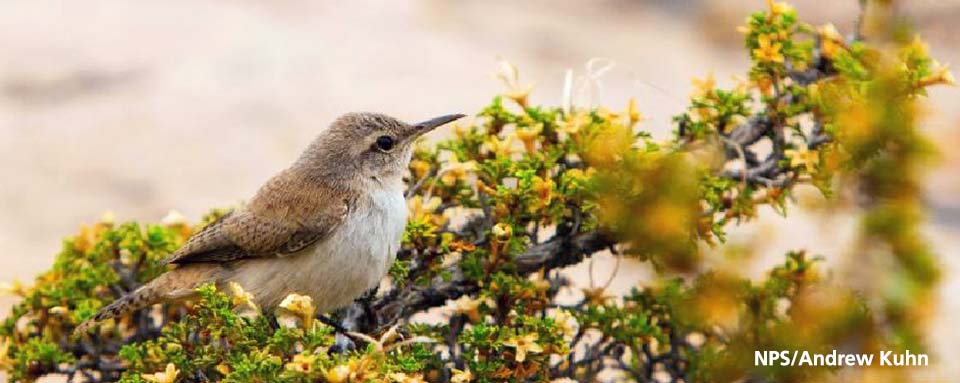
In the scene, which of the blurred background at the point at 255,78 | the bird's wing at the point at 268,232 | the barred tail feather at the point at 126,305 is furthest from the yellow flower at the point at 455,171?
the blurred background at the point at 255,78

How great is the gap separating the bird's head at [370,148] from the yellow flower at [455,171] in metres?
0.17

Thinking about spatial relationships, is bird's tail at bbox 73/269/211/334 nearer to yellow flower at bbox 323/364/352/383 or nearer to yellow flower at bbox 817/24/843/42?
yellow flower at bbox 323/364/352/383

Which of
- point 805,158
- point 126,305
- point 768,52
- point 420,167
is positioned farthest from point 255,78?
point 805,158

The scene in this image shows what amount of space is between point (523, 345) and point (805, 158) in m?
1.11

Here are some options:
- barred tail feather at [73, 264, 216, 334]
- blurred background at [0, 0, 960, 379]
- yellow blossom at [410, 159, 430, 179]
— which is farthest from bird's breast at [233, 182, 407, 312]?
blurred background at [0, 0, 960, 379]

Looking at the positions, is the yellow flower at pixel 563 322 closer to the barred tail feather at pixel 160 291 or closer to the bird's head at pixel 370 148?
the bird's head at pixel 370 148

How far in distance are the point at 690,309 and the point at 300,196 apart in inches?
95.1

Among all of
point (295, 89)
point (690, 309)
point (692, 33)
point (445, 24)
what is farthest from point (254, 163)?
point (690, 309)

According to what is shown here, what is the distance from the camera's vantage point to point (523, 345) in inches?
146

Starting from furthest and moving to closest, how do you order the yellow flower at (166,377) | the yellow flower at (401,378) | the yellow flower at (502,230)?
the yellow flower at (502,230), the yellow flower at (166,377), the yellow flower at (401,378)

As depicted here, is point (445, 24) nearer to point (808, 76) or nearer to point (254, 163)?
point (254, 163)

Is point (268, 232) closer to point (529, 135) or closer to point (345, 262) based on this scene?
point (345, 262)

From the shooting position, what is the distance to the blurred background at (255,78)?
8.50 meters

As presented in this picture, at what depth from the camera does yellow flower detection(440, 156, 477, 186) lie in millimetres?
4270
